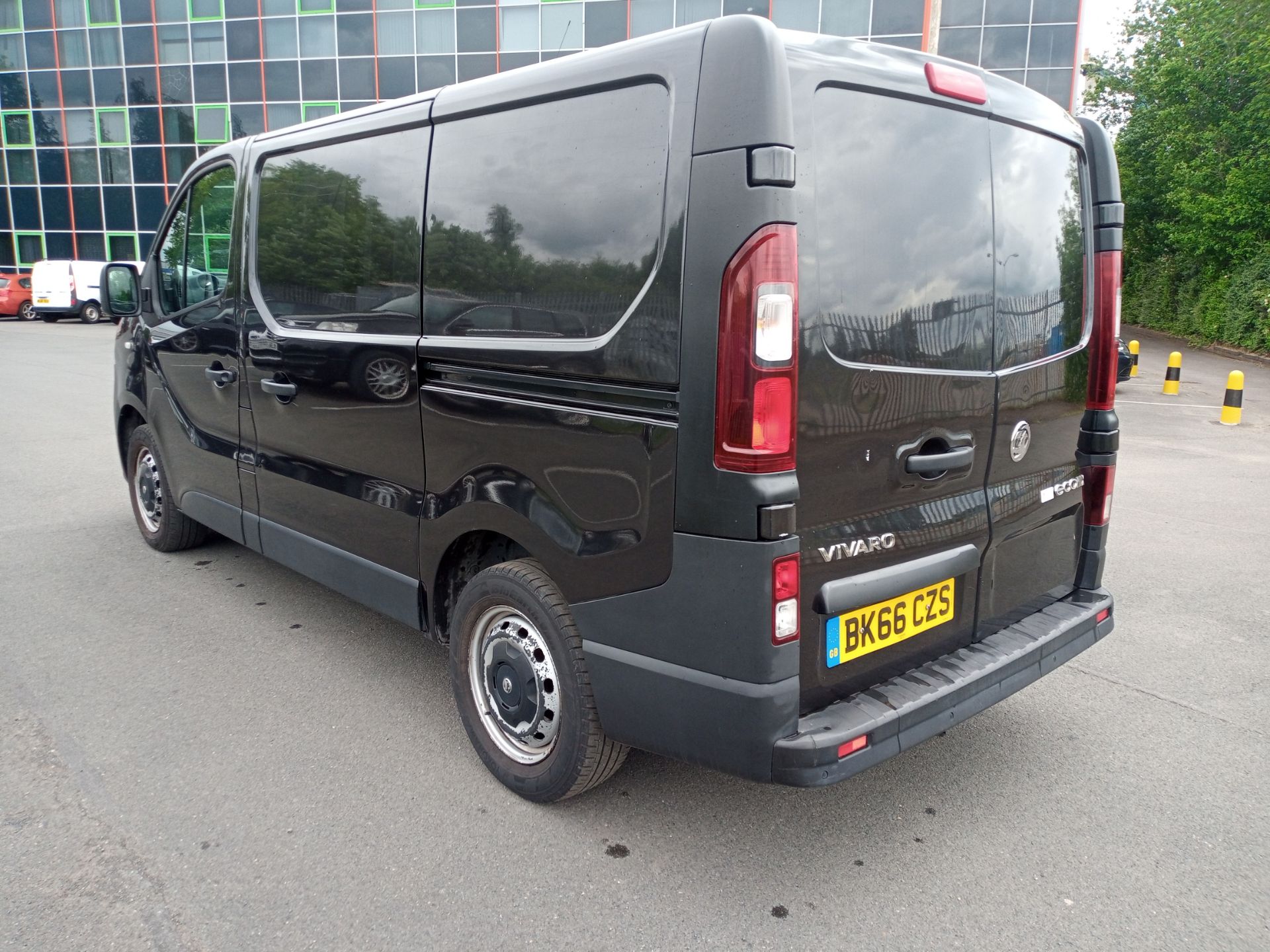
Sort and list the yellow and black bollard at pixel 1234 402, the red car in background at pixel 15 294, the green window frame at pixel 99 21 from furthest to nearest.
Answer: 1. the green window frame at pixel 99 21
2. the red car in background at pixel 15 294
3. the yellow and black bollard at pixel 1234 402

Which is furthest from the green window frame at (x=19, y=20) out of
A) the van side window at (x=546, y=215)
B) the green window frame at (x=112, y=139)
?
the van side window at (x=546, y=215)

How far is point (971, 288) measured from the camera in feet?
9.25

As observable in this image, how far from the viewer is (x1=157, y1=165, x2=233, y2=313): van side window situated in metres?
4.48

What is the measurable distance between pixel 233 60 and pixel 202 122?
2427 millimetres

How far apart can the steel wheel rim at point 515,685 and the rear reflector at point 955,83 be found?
6.34ft

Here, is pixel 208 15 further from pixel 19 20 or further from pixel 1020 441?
pixel 1020 441

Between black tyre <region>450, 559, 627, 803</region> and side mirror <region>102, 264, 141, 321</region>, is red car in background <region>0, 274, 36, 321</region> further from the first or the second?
black tyre <region>450, 559, 627, 803</region>

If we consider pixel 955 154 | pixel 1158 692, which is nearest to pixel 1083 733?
pixel 1158 692

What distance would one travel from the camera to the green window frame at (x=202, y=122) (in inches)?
1283

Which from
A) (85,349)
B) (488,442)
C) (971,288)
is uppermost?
(971,288)

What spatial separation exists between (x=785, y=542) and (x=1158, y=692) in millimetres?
2448

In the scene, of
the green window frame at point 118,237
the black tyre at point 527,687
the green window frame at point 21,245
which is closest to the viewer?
the black tyre at point 527,687

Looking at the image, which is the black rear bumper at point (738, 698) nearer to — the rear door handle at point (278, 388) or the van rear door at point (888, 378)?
the van rear door at point (888, 378)

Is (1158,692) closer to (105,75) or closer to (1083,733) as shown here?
(1083,733)
